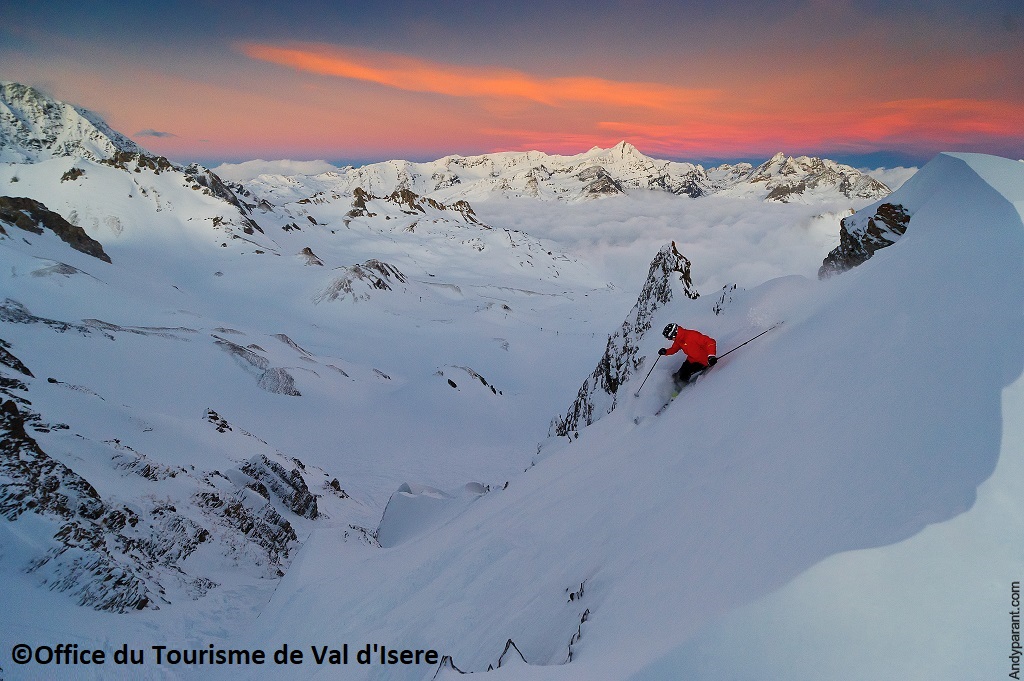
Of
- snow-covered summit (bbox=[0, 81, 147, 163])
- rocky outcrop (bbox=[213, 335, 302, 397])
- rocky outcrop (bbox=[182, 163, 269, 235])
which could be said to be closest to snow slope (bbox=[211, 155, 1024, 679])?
rocky outcrop (bbox=[213, 335, 302, 397])

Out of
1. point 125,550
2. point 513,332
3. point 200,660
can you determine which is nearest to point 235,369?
point 125,550

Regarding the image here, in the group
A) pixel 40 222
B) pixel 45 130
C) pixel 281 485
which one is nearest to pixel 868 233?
pixel 281 485

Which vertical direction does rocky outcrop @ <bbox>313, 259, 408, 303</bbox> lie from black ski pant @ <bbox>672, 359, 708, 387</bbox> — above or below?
below

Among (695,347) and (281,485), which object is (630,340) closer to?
(695,347)

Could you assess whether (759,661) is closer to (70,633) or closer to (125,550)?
(70,633)

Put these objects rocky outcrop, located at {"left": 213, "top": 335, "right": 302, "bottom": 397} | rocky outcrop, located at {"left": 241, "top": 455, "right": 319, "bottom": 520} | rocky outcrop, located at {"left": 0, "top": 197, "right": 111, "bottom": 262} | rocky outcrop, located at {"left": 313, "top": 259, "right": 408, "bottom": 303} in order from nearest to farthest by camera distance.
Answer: rocky outcrop, located at {"left": 241, "top": 455, "right": 319, "bottom": 520}
rocky outcrop, located at {"left": 213, "top": 335, "right": 302, "bottom": 397}
rocky outcrop, located at {"left": 0, "top": 197, "right": 111, "bottom": 262}
rocky outcrop, located at {"left": 313, "top": 259, "right": 408, "bottom": 303}

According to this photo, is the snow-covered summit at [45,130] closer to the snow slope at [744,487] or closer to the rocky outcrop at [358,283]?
the rocky outcrop at [358,283]

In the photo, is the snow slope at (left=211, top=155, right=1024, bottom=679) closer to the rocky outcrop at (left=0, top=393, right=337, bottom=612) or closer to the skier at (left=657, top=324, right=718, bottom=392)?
the skier at (left=657, top=324, right=718, bottom=392)

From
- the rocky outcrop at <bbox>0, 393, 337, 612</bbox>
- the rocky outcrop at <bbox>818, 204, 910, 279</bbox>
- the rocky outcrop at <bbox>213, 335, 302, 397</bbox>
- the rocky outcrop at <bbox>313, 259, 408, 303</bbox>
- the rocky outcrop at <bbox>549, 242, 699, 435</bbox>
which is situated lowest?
the rocky outcrop at <bbox>313, 259, 408, 303</bbox>
